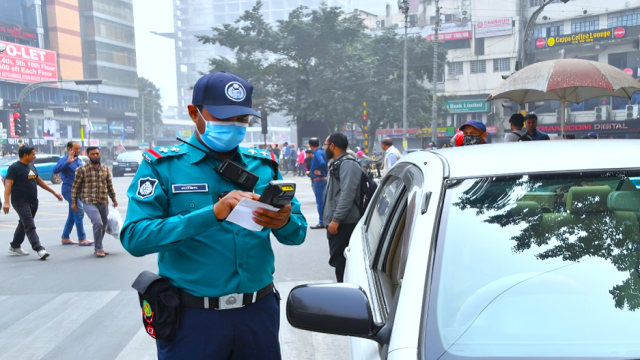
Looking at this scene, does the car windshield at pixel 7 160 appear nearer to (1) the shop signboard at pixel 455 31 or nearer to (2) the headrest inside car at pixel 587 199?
(2) the headrest inside car at pixel 587 199

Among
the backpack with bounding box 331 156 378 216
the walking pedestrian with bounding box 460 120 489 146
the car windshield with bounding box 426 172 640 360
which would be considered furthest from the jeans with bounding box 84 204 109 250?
the car windshield with bounding box 426 172 640 360

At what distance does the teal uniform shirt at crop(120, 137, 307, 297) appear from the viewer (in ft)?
7.92

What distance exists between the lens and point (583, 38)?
49094 mm

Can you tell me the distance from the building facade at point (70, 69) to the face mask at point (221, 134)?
53.7 meters

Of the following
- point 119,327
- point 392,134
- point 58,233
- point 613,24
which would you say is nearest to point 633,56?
point 613,24

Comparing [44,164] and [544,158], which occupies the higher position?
[544,158]

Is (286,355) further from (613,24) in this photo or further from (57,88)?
(57,88)

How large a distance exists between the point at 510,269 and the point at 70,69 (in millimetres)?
79609

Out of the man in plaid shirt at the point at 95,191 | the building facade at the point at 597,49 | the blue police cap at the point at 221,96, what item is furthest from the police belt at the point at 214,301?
the building facade at the point at 597,49

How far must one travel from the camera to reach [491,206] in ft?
7.14

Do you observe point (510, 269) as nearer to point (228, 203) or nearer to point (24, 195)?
point (228, 203)

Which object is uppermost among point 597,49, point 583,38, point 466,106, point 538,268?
point 583,38

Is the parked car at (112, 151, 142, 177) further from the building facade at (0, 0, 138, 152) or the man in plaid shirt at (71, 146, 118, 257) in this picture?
the man in plaid shirt at (71, 146, 118, 257)

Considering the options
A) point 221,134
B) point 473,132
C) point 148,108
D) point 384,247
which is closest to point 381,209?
point 384,247
